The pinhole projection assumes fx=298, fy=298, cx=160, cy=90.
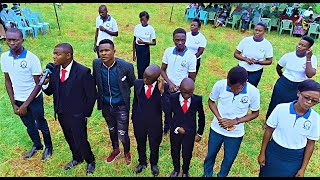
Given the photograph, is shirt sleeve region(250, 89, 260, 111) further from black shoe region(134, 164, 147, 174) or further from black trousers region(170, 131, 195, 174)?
black shoe region(134, 164, 147, 174)

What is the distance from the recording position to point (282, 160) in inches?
114

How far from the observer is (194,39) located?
16.8 feet

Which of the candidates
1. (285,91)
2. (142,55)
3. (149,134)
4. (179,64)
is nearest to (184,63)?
(179,64)

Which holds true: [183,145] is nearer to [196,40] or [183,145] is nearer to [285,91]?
[285,91]

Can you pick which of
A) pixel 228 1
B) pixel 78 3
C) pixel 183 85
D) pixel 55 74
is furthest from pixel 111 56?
pixel 78 3

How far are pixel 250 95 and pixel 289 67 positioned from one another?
59.1 inches

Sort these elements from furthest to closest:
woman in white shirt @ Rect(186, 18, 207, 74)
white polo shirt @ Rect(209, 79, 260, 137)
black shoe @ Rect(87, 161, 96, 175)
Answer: woman in white shirt @ Rect(186, 18, 207, 74) → black shoe @ Rect(87, 161, 96, 175) → white polo shirt @ Rect(209, 79, 260, 137)

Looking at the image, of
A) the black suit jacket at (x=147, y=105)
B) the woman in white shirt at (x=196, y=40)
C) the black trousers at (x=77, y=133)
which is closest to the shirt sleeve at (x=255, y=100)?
the black suit jacket at (x=147, y=105)

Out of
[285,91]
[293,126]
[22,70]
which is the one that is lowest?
[285,91]

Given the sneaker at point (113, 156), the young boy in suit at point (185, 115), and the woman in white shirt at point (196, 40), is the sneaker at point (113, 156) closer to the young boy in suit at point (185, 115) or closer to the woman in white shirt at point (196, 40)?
the young boy in suit at point (185, 115)

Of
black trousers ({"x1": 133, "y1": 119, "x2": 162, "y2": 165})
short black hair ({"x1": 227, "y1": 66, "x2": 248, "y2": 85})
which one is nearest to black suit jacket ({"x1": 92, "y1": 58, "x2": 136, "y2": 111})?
black trousers ({"x1": 133, "y1": 119, "x2": 162, "y2": 165})

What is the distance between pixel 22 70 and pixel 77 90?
0.76 m

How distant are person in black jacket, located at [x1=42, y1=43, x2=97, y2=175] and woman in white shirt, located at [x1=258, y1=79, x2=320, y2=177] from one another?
1.98 meters

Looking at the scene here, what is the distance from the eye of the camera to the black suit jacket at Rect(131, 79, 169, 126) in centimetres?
335
